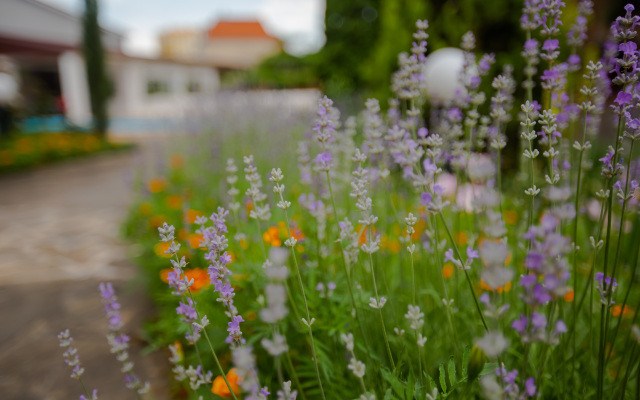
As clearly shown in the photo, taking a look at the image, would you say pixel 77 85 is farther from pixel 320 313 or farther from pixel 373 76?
pixel 320 313

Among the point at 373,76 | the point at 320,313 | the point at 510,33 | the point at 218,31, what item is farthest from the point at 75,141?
the point at 218,31

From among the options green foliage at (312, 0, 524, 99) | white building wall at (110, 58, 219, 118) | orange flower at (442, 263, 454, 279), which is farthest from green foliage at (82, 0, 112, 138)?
orange flower at (442, 263, 454, 279)

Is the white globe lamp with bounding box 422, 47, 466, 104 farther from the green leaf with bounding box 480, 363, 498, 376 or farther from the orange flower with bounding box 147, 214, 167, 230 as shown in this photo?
the green leaf with bounding box 480, 363, 498, 376

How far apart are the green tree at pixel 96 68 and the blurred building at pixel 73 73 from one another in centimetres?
349

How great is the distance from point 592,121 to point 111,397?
252 cm

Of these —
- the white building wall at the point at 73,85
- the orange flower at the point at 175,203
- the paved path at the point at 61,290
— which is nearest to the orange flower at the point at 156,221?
the orange flower at the point at 175,203

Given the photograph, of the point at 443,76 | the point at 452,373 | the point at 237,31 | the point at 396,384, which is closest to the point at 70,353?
the point at 396,384

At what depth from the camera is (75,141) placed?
36.4 feet

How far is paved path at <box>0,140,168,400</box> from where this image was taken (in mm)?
2240

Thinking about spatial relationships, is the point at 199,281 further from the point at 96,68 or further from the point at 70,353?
the point at 96,68

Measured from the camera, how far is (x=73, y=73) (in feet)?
60.7

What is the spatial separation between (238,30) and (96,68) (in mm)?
32706

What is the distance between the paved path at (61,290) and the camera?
2.24m

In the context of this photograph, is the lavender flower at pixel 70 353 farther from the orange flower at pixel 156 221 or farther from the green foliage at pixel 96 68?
→ the green foliage at pixel 96 68
